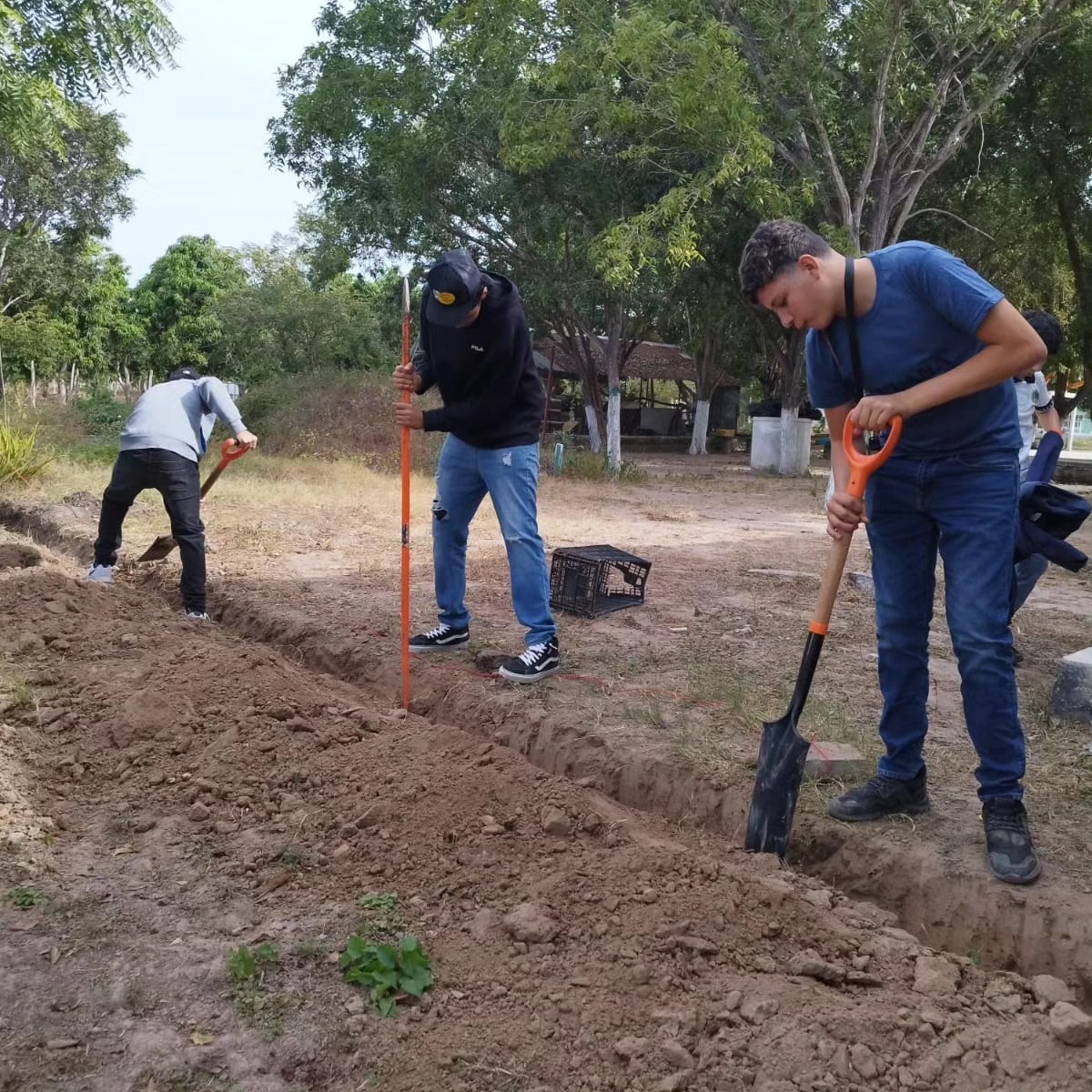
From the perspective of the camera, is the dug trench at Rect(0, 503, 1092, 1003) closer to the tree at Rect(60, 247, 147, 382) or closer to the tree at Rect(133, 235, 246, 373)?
the tree at Rect(60, 247, 147, 382)

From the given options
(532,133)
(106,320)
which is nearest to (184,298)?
(106,320)

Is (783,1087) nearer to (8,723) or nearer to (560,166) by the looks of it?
(8,723)

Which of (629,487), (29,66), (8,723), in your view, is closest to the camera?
(8,723)

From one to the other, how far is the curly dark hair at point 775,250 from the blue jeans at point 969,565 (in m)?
0.67

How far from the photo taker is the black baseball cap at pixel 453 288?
430cm

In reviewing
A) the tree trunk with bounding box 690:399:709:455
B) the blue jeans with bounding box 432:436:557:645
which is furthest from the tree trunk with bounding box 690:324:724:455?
the blue jeans with bounding box 432:436:557:645

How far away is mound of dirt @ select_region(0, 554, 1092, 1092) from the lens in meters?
2.26

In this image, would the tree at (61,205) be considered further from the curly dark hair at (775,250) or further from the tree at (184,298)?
the curly dark hair at (775,250)

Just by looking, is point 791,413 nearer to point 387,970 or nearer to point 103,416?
point 103,416

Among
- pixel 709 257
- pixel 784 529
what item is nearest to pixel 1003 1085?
pixel 784 529

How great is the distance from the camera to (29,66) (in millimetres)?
9578

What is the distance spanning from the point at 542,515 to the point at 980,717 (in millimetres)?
9129

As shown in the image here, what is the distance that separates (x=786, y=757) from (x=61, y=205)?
25.5 meters

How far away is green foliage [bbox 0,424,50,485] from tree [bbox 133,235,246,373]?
26.7 m
